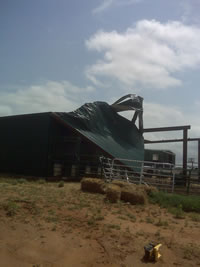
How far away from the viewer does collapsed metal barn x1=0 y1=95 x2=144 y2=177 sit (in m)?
14.7

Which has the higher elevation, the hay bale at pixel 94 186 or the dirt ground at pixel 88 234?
the hay bale at pixel 94 186

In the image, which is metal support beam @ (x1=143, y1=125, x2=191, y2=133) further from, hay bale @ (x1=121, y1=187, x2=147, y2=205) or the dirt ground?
the dirt ground

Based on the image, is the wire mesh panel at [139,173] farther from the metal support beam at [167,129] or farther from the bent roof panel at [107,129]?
the metal support beam at [167,129]

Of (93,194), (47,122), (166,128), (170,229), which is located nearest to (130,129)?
(166,128)

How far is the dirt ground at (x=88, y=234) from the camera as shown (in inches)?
153

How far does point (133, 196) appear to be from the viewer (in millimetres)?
7895

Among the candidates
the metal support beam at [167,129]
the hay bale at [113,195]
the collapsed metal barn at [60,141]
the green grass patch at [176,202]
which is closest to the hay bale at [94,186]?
the hay bale at [113,195]

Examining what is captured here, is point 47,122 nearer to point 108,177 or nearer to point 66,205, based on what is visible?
point 108,177

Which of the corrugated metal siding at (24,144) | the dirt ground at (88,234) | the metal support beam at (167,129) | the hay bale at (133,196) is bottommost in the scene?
the dirt ground at (88,234)

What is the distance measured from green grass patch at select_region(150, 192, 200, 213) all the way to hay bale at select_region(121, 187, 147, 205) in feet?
2.31

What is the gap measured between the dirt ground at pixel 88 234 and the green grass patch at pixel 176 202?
0.78m

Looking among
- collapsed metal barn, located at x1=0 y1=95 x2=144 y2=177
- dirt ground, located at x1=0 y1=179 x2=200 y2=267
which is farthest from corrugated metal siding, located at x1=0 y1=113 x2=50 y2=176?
dirt ground, located at x1=0 y1=179 x2=200 y2=267

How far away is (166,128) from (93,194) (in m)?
9.94

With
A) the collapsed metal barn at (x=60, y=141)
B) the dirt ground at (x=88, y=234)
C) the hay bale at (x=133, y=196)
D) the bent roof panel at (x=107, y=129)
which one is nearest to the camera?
the dirt ground at (x=88, y=234)
